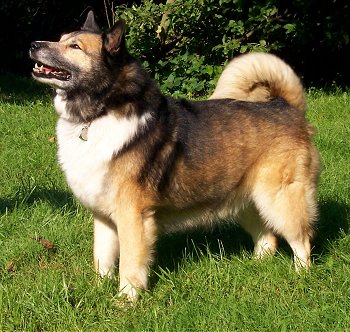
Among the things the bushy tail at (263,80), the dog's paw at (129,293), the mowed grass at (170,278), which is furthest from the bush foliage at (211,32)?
the dog's paw at (129,293)

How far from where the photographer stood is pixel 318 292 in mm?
3559

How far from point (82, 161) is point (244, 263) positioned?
1.20 meters

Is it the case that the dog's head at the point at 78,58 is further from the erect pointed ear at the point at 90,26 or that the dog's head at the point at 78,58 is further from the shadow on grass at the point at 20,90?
the shadow on grass at the point at 20,90

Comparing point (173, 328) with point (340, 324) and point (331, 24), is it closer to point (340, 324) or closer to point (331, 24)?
point (340, 324)

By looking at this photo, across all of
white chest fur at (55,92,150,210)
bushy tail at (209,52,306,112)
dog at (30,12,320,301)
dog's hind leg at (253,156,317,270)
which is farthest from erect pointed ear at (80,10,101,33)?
dog's hind leg at (253,156,317,270)

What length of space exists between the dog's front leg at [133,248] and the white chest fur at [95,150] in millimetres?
203

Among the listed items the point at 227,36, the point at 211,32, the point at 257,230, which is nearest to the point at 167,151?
the point at 257,230

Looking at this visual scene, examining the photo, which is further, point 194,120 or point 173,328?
point 194,120

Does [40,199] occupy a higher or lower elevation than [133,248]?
lower

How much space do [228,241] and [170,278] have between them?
1.09m

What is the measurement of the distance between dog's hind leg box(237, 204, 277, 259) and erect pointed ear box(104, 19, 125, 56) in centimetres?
145

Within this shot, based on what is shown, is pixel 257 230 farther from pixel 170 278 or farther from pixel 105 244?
pixel 105 244

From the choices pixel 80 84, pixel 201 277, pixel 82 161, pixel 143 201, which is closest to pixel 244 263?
pixel 201 277

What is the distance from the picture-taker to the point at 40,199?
16.6 ft
